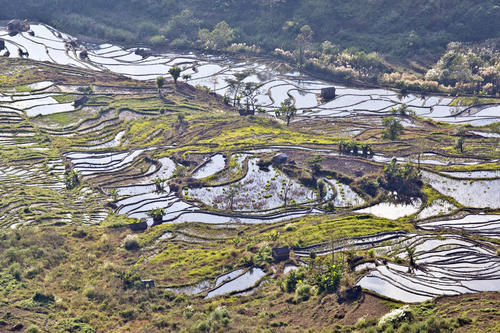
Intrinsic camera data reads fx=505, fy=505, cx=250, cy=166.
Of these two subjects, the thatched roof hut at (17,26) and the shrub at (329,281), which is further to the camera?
the thatched roof hut at (17,26)

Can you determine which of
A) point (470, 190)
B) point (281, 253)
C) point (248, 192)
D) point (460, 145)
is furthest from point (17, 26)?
point (470, 190)

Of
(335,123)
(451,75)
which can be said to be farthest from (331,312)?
(451,75)

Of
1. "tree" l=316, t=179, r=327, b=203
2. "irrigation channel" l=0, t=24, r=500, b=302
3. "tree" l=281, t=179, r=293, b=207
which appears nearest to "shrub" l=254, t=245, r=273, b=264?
"irrigation channel" l=0, t=24, r=500, b=302

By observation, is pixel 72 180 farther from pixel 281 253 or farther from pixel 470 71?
pixel 470 71

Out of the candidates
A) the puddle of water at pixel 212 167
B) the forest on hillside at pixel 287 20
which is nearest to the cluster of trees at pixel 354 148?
the puddle of water at pixel 212 167

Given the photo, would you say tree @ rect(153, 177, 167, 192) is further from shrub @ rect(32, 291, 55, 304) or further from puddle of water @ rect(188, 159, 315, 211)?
shrub @ rect(32, 291, 55, 304)

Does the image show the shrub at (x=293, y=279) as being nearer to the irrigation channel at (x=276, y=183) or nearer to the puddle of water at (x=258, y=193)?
the irrigation channel at (x=276, y=183)
